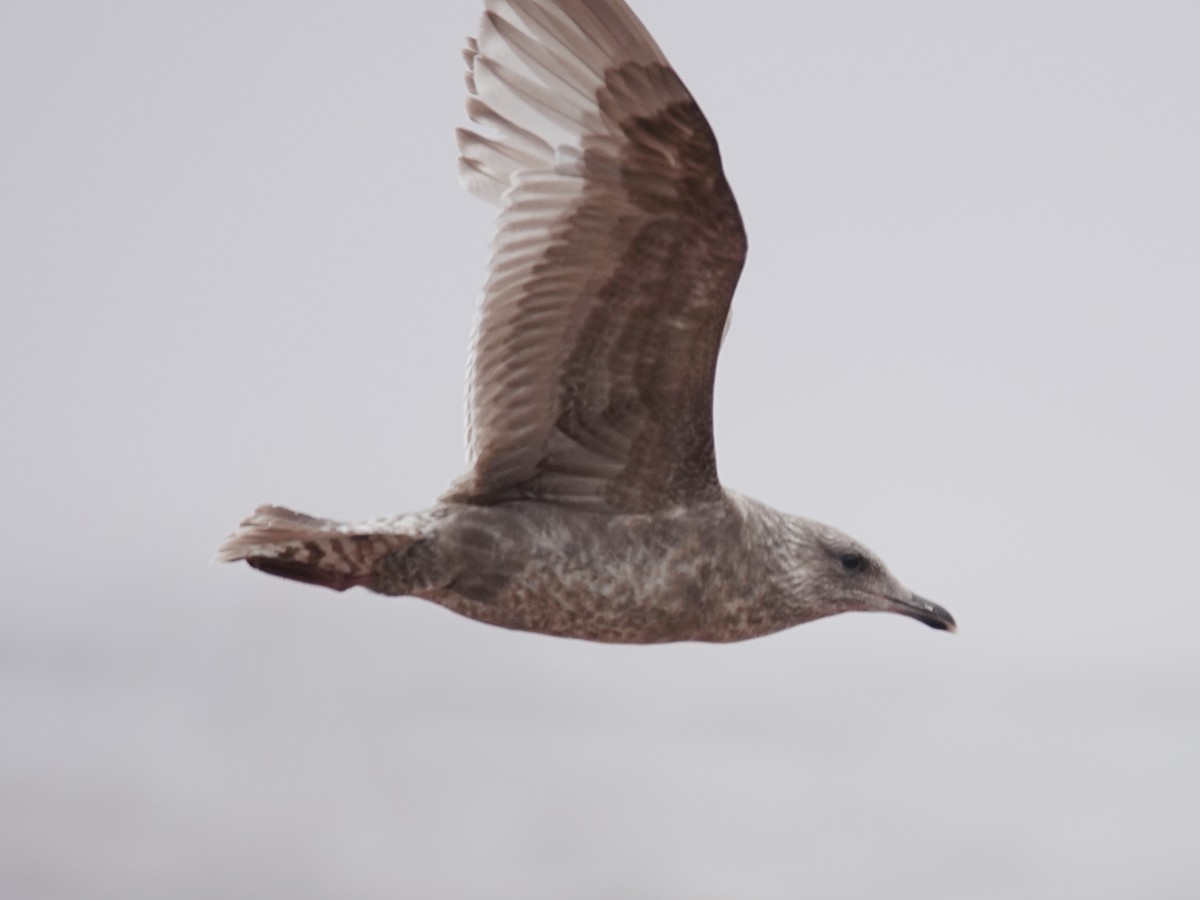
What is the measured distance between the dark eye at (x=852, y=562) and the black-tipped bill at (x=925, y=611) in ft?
0.89

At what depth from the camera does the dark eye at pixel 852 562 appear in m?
10.6

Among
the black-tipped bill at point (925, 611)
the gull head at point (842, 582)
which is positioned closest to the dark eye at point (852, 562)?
the gull head at point (842, 582)

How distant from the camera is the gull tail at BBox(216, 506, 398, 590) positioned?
9.08 metres

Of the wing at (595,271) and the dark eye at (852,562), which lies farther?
the dark eye at (852,562)

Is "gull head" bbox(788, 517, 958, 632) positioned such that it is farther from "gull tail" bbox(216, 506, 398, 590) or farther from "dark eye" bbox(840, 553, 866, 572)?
"gull tail" bbox(216, 506, 398, 590)

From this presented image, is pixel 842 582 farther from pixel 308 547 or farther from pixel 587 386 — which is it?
pixel 308 547

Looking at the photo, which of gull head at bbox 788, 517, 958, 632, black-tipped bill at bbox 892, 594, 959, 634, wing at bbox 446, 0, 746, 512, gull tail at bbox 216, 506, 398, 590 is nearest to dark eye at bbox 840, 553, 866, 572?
gull head at bbox 788, 517, 958, 632

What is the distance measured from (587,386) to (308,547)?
1.43 metres

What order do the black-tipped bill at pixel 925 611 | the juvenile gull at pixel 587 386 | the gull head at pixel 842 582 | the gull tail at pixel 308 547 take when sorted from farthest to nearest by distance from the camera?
the black-tipped bill at pixel 925 611 → the gull head at pixel 842 582 → the juvenile gull at pixel 587 386 → the gull tail at pixel 308 547

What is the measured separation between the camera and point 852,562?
34.9ft

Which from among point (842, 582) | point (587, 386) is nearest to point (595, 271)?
point (587, 386)

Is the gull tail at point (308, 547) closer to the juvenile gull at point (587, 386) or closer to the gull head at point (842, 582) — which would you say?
the juvenile gull at point (587, 386)

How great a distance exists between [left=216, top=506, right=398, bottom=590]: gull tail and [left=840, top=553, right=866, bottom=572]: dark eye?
2335mm

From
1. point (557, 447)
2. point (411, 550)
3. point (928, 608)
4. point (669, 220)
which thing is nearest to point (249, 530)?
point (411, 550)
